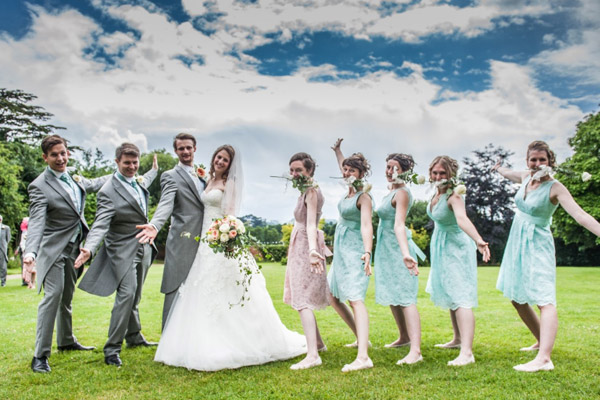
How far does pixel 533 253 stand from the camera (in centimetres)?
513

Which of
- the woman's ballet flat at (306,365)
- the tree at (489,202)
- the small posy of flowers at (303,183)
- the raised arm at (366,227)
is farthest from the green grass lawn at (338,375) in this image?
the tree at (489,202)

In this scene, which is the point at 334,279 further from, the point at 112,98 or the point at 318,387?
the point at 112,98

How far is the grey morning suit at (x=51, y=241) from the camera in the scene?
525cm

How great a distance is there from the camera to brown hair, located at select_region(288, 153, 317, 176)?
18.1ft

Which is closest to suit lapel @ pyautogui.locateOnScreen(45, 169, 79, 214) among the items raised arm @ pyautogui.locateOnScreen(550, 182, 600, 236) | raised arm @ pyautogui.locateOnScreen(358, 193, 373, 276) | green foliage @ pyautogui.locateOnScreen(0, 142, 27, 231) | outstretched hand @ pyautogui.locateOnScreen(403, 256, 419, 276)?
raised arm @ pyautogui.locateOnScreen(358, 193, 373, 276)

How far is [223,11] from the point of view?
11.8 m

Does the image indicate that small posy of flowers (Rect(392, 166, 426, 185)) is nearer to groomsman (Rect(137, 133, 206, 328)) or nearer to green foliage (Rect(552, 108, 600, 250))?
groomsman (Rect(137, 133, 206, 328))

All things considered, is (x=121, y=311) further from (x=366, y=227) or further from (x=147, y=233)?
(x=366, y=227)

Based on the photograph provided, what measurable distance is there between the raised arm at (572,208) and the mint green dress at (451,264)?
1024mm

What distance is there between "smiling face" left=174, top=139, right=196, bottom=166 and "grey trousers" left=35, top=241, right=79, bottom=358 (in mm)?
1699

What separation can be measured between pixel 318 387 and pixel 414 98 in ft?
27.9

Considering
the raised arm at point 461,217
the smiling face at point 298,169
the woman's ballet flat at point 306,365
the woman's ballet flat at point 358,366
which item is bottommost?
the woman's ballet flat at point 306,365

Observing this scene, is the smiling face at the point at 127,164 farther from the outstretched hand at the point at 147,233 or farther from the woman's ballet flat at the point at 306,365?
the woman's ballet flat at the point at 306,365

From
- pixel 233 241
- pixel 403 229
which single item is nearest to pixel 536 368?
pixel 403 229
